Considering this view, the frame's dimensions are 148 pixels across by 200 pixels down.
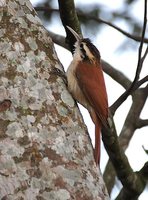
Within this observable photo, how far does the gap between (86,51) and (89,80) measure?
22cm

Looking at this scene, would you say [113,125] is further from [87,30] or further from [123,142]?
[87,30]

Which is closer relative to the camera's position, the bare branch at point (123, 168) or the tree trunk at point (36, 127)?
the tree trunk at point (36, 127)

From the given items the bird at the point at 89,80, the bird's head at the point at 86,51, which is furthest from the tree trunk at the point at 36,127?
the bird's head at the point at 86,51

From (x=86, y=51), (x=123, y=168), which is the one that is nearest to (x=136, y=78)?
(x=123, y=168)

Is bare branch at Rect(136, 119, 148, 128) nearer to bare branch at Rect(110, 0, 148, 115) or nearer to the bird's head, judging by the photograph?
the bird's head

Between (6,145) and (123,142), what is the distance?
165cm

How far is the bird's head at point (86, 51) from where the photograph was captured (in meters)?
3.65

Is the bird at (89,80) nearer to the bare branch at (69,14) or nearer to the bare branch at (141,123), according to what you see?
the bare branch at (69,14)

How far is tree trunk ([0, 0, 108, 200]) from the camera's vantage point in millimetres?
2264

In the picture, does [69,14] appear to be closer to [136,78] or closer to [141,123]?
[136,78]

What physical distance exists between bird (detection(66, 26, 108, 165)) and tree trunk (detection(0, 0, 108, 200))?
1.71 ft

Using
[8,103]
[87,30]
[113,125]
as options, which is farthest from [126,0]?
[8,103]

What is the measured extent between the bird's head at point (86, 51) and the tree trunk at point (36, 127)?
75 cm

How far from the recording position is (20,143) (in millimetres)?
2354
